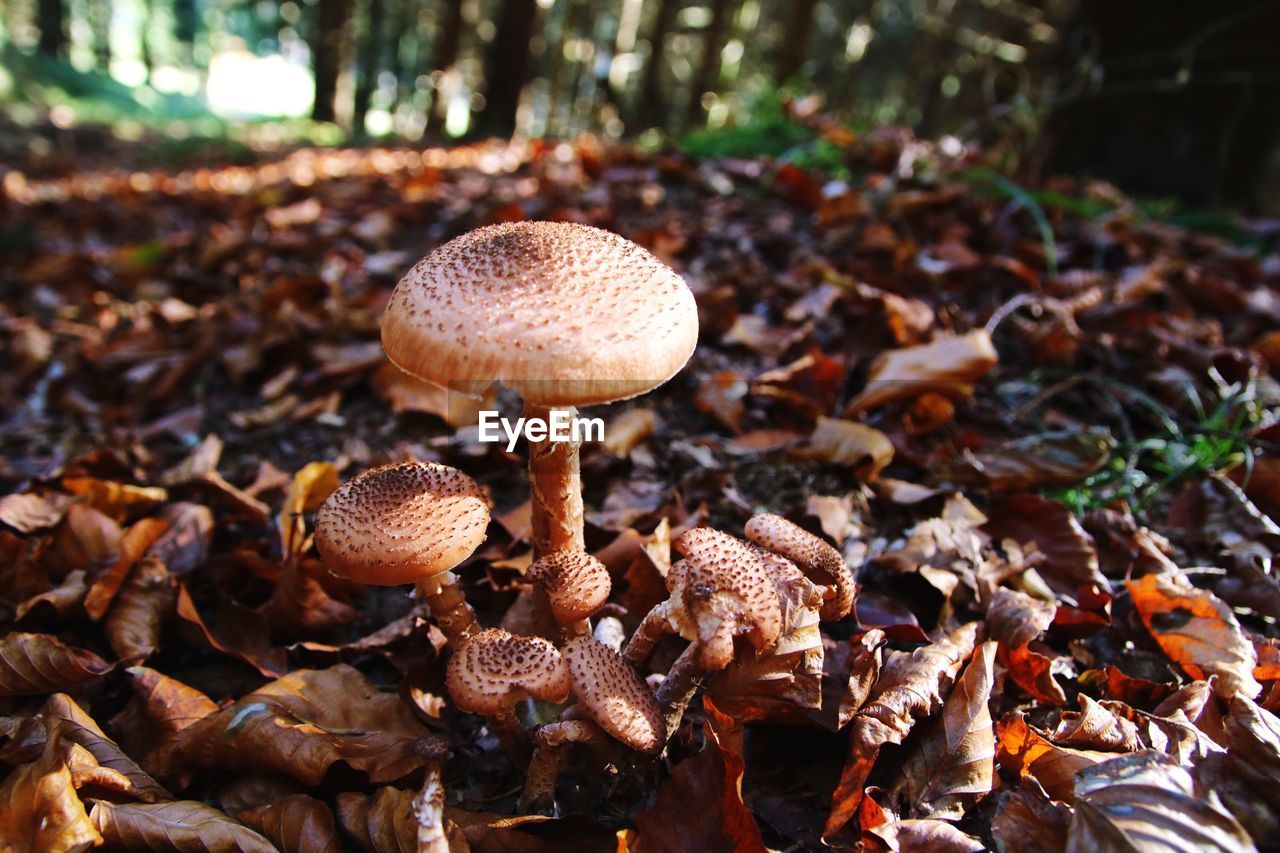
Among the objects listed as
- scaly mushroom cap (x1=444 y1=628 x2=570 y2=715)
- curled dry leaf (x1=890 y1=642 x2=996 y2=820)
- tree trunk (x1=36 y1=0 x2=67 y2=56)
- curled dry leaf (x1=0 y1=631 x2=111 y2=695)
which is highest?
scaly mushroom cap (x1=444 y1=628 x2=570 y2=715)

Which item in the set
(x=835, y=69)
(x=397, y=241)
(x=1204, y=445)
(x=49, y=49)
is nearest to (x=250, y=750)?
(x=1204, y=445)

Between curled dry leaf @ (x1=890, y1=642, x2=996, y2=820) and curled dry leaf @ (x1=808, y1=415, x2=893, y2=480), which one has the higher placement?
curled dry leaf @ (x1=808, y1=415, x2=893, y2=480)

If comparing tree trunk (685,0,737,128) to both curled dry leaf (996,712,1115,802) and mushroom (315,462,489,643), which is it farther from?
curled dry leaf (996,712,1115,802)

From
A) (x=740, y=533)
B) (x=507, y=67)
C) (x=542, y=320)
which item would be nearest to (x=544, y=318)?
(x=542, y=320)

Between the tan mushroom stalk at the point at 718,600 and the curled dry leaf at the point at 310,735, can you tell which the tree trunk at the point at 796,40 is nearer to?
the tan mushroom stalk at the point at 718,600

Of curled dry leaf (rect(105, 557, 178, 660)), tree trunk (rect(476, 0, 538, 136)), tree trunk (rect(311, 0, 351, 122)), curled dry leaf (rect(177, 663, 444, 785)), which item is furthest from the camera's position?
tree trunk (rect(311, 0, 351, 122))

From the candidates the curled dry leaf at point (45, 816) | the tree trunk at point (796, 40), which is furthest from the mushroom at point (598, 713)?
the tree trunk at point (796, 40)

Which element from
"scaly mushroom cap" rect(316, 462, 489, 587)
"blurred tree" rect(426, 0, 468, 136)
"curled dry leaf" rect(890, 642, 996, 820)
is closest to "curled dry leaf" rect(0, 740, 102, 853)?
"scaly mushroom cap" rect(316, 462, 489, 587)
